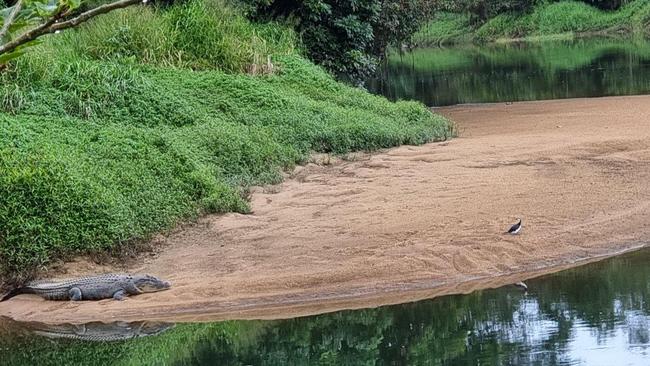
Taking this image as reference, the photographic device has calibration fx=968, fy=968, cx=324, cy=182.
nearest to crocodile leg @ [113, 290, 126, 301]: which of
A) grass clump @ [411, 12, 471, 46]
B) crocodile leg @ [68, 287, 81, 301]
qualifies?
crocodile leg @ [68, 287, 81, 301]

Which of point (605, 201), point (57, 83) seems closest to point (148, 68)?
point (57, 83)

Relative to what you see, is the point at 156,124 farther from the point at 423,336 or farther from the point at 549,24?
the point at 549,24

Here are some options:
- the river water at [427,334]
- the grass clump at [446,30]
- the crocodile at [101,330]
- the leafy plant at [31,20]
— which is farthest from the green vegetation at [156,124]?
the grass clump at [446,30]

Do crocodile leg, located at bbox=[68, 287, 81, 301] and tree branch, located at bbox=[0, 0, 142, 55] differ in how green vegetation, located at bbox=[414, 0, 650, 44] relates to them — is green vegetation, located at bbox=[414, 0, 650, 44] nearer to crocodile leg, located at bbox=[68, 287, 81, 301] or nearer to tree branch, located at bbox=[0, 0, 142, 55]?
crocodile leg, located at bbox=[68, 287, 81, 301]

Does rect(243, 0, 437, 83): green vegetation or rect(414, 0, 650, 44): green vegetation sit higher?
rect(243, 0, 437, 83): green vegetation

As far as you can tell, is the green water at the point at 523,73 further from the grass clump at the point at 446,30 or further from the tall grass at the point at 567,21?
the grass clump at the point at 446,30

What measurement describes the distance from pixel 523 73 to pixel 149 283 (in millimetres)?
23701

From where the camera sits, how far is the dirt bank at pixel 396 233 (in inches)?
338

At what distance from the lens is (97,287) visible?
339 inches

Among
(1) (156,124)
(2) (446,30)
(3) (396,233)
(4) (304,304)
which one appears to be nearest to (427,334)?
(4) (304,304)

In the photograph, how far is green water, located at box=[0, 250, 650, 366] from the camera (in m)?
6.94

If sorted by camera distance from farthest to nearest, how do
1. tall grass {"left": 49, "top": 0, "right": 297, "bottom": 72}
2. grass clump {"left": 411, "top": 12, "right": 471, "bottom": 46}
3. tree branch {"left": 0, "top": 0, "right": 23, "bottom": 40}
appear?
grass clump {"left": 411, "top": 12, "right": 471, "bottom": 46}, tall grass {"left": 49, "top": 0, "right": 297, "bottom": 72}, tree branch {"left": 0, "top": 0, "right": 23, "bottom": 40}

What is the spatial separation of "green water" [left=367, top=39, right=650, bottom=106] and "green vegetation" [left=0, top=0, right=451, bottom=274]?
8101mm

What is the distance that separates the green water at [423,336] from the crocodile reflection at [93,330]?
20 millimetres
